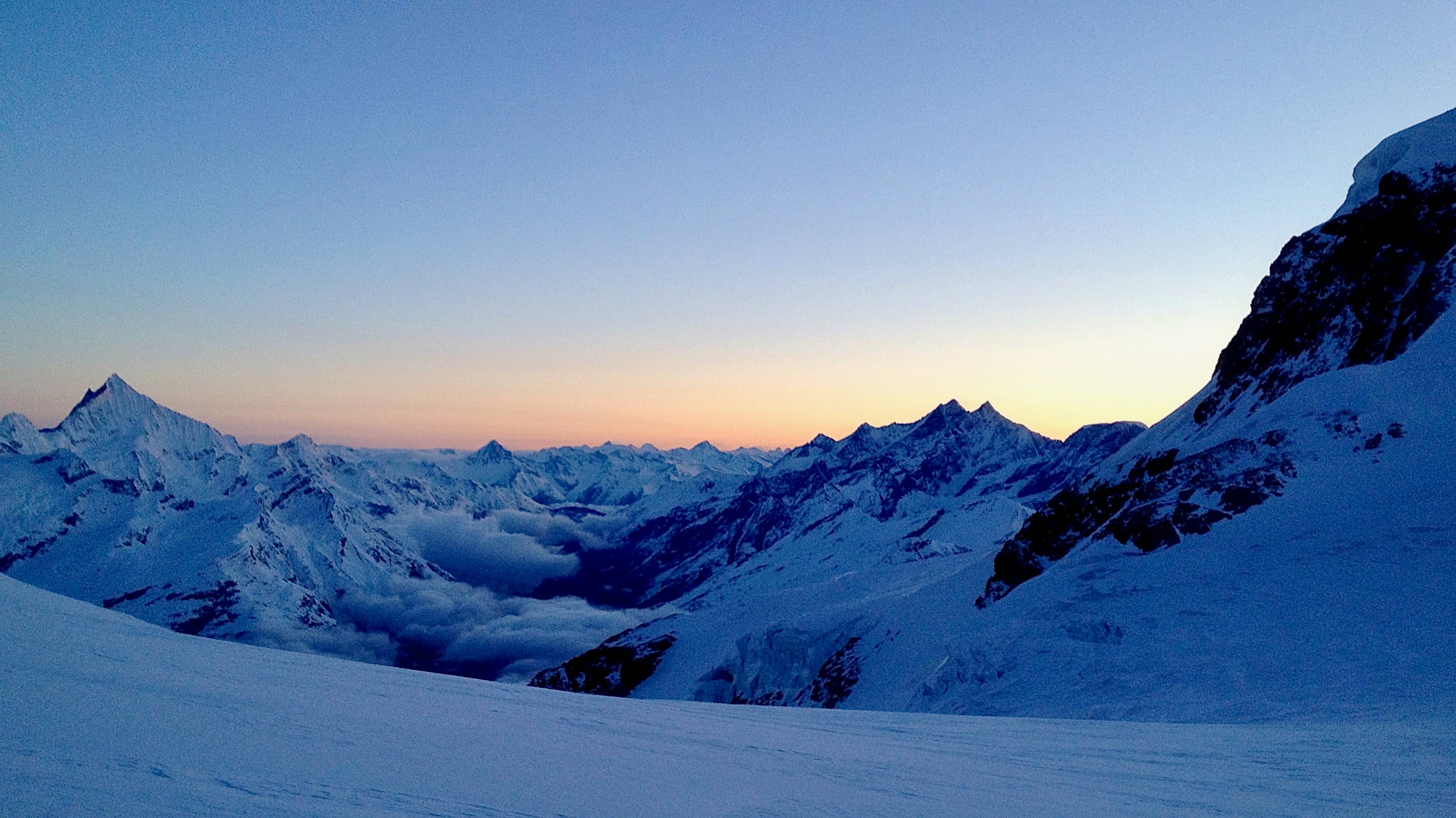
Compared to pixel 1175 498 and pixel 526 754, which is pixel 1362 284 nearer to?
pixel 1175 498

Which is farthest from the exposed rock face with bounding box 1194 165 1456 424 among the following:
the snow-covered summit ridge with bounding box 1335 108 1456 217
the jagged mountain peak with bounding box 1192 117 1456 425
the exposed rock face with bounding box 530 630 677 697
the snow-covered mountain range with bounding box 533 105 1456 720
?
the exposed rock face with bounding box 530 630 677 697

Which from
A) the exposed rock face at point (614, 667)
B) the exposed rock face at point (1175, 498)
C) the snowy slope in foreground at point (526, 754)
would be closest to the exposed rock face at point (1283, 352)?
the exposed rock face at point (1175, 498)

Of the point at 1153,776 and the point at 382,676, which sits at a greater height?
the point at 382,676

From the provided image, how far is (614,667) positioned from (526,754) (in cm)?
7721

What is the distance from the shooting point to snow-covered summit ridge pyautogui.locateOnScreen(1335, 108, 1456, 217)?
54.2 meters

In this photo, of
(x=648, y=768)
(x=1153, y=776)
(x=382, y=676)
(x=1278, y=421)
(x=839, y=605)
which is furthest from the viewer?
(x=839, y=605)

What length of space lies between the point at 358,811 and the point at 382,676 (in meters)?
10.9

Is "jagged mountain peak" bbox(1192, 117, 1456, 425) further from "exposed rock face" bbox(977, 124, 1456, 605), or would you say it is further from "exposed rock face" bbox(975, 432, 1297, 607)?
"exposed rock face" bbox(975, 432, 1297, 607)

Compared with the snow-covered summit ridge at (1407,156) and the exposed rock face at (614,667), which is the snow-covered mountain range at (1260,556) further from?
the exposed rock face at (614,667)

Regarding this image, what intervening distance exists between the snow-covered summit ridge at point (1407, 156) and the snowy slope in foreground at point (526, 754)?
58529mm

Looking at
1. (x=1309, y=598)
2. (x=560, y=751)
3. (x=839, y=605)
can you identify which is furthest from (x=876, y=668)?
(x=560, y=751)

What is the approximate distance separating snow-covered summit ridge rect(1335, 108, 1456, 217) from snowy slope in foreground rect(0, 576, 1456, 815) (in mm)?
58529

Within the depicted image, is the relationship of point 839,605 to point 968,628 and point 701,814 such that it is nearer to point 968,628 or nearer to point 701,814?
point 968,628

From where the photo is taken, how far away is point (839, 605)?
70250 mm
